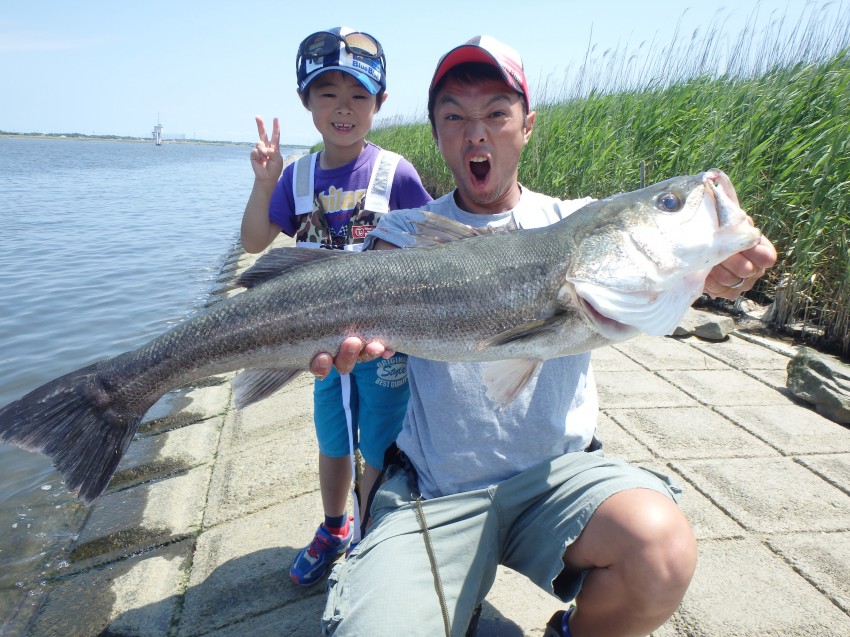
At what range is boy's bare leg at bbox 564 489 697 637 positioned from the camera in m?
2.02

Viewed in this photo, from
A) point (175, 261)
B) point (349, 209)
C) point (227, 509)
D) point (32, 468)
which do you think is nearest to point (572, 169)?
point (349, 209)

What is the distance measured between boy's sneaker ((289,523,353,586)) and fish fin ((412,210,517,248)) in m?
1.86

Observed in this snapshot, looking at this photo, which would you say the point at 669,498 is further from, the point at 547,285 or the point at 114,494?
the point at 114,494

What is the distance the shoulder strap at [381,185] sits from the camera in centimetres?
355

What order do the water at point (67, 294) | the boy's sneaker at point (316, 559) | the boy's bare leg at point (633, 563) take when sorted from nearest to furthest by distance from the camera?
1. the boy's bare leg at point (633, 563)
2. the boy's sneaker at point (316, 559)
3. the water at point (67, 294)

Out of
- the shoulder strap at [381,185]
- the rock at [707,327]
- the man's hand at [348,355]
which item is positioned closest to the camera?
the man's hand at [348,355]

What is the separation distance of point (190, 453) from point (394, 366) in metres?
3.04

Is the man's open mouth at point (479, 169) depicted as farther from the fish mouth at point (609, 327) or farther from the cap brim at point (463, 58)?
the fish mouth at point (609, 327)

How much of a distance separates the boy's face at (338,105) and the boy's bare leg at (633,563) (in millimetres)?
2620

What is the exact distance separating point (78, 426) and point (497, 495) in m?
1.95

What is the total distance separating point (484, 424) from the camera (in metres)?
2.47

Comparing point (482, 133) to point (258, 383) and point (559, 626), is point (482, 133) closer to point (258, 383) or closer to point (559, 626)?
point (258, 383)

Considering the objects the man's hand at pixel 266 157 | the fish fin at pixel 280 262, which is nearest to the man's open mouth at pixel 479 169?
the fish fin at pixel 280 262

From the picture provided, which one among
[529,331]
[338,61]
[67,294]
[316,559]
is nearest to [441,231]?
[529,331]
